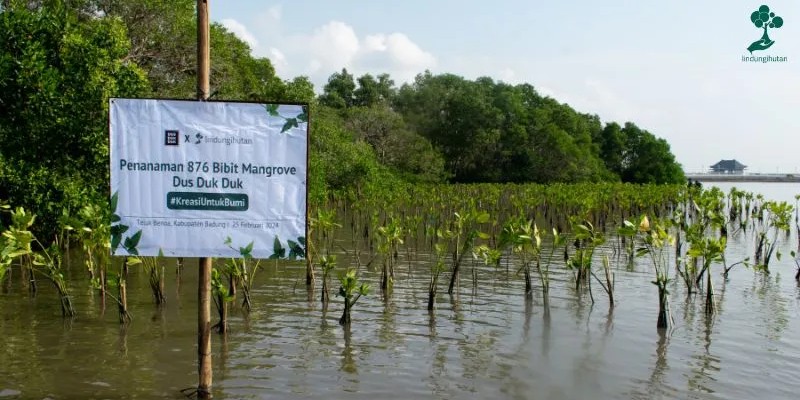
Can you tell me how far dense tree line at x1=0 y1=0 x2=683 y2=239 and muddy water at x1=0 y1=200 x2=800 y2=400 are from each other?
175 centimetres

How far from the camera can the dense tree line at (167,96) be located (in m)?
10.8

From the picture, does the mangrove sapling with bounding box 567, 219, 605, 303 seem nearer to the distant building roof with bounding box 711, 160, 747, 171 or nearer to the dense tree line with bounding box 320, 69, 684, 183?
the dense tree line with bounding box 320, 69, 684, 183

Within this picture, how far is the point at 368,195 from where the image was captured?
22.3 metres

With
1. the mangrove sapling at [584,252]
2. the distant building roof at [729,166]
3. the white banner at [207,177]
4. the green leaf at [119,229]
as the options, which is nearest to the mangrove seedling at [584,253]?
the mangrove sapling at [584,252]

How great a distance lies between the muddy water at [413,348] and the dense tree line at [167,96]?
1.75 metres

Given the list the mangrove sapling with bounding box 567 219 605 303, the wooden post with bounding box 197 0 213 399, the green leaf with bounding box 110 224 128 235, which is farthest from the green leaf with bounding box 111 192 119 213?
the mangrove sapling with bounding box 567 219 605 303

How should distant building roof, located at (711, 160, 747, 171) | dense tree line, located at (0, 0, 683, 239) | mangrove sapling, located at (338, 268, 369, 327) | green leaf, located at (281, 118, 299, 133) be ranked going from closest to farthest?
green leaf, located at (281, 118, 299, 133) < mangrove sapling, located at (338, 268, 369, 327) < dense tree line, located at (0, 0, 683, 239) < distant building roof, located at (711, 160, 747, 171)

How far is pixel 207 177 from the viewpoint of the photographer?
15.8 ft

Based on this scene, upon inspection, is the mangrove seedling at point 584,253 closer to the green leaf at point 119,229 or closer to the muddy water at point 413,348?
the muddy water at point 413,348

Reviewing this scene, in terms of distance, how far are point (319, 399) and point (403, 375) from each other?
92 centimetres

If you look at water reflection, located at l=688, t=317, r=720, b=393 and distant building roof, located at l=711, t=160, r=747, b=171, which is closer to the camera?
water reflection, located at l=688, t=317, r=720, b=393

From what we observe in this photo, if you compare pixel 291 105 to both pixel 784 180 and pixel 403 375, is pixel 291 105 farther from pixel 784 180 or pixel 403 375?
pixel 784 180

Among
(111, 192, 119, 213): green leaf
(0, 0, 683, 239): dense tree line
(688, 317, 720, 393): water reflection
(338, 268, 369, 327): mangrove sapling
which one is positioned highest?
(0, 0, 683, 239): dense tree line

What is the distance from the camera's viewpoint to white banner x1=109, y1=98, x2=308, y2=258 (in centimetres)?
478
